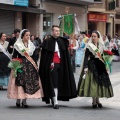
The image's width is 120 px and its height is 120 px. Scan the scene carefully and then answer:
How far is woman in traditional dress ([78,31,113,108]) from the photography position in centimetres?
946

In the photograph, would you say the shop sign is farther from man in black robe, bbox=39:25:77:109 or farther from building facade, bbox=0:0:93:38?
man in black robe, bbox=39:25:77:109

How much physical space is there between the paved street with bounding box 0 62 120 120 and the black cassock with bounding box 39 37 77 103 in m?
0.32

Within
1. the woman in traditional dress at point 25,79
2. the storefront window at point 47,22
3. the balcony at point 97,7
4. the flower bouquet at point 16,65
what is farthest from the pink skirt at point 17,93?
the balcony at point 97,7

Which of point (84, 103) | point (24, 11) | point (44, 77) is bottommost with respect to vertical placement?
point (84, 103)

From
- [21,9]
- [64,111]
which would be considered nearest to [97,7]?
[21,9]

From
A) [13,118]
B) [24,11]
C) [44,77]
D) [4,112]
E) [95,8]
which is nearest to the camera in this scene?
[13,118]

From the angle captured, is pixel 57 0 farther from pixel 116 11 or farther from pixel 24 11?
pixel 116 11

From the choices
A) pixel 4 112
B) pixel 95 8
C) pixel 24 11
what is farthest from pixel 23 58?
pixel 95 8

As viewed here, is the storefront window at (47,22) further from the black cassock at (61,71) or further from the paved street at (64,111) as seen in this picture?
the black cassock at (61,71)

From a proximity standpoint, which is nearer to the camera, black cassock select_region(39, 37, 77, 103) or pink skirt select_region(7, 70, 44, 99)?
pink skirt select_region(7, 70, 44, 99)

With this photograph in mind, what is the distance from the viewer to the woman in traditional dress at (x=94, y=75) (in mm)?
9461

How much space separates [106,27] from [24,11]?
44.0 feet

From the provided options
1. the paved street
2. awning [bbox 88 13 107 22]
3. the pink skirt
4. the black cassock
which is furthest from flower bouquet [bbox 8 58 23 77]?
awning [bbox 88 13 107 22]

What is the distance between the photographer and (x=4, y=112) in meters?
9.04
